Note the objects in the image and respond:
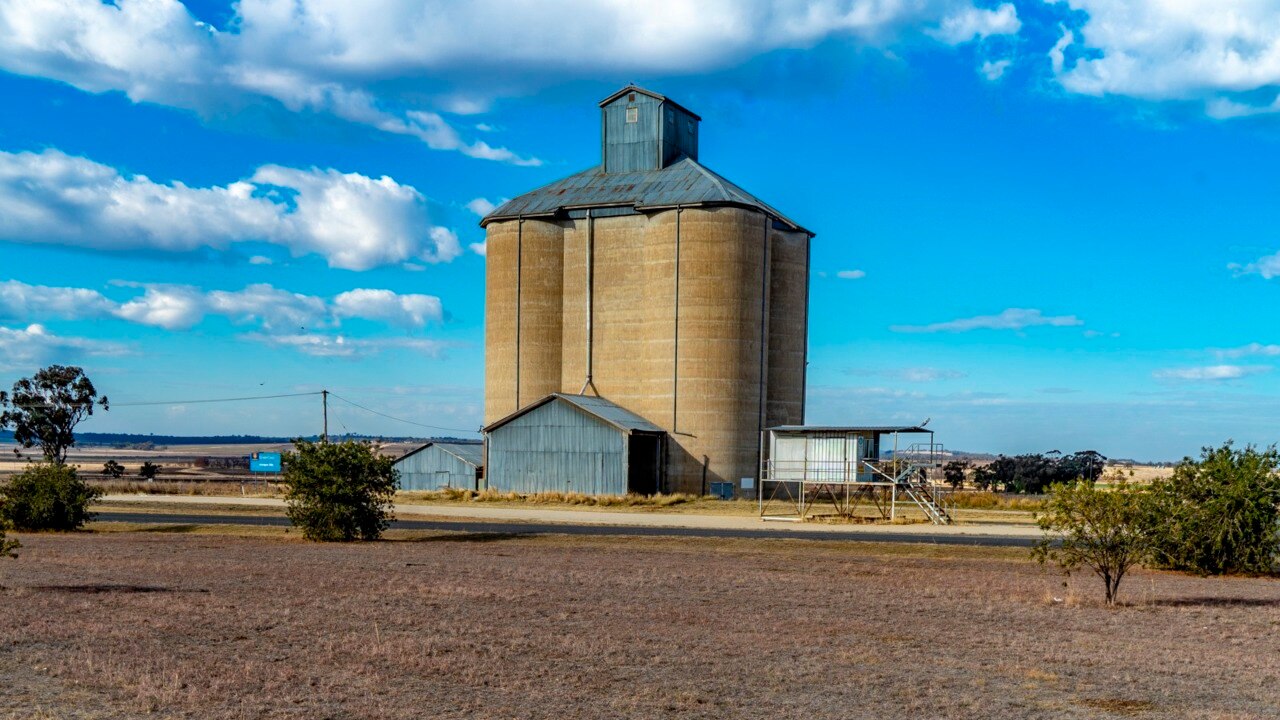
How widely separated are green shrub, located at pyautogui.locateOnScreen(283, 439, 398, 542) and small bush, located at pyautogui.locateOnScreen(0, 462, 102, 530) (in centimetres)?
858

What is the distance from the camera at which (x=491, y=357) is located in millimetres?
82625

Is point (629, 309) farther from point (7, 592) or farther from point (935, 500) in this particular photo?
point (7, 592)

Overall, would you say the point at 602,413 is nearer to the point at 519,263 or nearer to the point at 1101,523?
the point at 519,263

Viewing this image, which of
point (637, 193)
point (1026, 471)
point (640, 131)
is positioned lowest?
point (1026, 471)

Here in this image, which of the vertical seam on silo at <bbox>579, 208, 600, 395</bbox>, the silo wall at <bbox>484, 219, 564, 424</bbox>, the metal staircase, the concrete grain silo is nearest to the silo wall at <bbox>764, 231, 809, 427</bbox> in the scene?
the concrete grain silo

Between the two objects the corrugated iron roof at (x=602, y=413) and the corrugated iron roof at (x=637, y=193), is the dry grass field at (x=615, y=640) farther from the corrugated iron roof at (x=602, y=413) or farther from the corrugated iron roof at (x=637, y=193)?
the corrugated iron roof at (x=637, y=193)

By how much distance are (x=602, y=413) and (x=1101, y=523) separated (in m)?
49.7

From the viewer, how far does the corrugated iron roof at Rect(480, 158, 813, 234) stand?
250 ft

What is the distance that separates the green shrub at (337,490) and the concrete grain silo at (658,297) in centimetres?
3650

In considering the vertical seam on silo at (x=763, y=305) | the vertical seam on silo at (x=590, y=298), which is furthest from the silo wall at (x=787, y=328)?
the vertical seam on silo at (x=590, y=298)

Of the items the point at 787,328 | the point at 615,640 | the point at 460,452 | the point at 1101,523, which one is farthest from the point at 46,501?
the point at 787,328

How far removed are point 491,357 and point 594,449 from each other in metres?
15.1

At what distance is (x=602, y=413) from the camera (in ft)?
235

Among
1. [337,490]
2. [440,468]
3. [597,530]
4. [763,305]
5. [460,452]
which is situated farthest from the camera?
[460,452]
